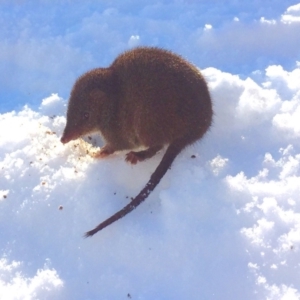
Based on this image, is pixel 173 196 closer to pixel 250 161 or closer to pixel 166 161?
pixel 166 161

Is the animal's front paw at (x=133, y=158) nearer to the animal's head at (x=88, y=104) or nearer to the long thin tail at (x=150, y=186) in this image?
the long thin tail at (x=150, y=186)

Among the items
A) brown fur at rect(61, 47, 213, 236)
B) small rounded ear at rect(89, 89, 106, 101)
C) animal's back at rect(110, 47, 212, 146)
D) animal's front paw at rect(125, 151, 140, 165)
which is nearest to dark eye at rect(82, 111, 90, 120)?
brown fur at rect(61, 47, 213, 236)

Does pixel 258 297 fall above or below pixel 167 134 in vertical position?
below

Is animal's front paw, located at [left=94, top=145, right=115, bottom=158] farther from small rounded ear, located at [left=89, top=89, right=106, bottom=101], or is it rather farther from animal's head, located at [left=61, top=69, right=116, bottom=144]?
small rounded ear, located at [left=89, top=89, right=106, bottom=101]

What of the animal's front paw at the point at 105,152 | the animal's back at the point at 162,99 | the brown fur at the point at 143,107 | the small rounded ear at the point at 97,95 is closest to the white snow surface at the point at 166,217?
the animal's front paw at the point at 105,152

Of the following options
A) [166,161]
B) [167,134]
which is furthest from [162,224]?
[167,134]

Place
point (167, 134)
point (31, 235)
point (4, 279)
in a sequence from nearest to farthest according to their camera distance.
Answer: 1. point (4, 279)
2. point (31, 235)
3. point (167, 134)

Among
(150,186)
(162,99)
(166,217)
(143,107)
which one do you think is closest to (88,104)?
(143,107)
